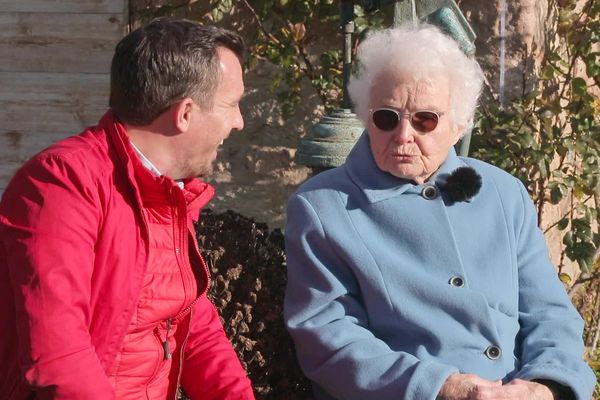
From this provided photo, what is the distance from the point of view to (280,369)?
313 centimetres

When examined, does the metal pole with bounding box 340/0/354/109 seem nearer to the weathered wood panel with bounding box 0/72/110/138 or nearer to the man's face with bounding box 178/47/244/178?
the man's face with bounding box 178/47/244/178

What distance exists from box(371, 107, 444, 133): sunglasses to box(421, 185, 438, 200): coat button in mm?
180

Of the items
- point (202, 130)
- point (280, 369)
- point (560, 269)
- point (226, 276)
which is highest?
point (202, 130)

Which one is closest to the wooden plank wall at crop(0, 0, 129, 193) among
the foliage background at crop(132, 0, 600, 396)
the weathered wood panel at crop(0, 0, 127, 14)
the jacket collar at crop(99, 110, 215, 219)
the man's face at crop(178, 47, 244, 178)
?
the weathered wood panel at crop(0, 0, 127, 14)

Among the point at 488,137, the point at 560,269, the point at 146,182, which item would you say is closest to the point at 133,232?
the point at 146,182

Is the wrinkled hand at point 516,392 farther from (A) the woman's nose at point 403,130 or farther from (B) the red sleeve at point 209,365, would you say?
(A) the woman's nose at point 403,130

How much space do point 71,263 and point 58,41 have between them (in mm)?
3301

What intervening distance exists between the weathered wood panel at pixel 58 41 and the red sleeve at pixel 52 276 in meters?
3.05

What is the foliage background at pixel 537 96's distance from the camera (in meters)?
4.50

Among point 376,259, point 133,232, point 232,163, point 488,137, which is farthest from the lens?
point 232,163

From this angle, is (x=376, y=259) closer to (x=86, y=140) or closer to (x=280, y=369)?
(x=280, y=369)

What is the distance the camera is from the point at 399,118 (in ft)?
9.63

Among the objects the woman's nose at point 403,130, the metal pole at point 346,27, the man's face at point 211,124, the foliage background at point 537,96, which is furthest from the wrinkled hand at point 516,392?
the foliage background at point 537,96

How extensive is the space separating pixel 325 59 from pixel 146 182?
2.54m
